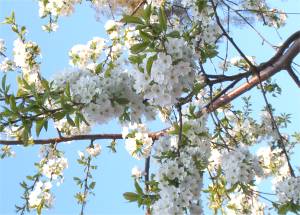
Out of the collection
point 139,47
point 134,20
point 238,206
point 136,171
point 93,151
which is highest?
point 93,151

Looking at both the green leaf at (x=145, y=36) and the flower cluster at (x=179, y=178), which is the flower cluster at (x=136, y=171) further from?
the green leaf at (x=145, y=36)

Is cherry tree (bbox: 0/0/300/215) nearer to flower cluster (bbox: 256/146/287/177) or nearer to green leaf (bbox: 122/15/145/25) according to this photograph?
green leaf (bbox: 122/15/145/25)

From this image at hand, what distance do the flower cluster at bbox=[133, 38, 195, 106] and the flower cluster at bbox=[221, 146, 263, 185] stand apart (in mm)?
767

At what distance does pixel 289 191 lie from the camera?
3033mm

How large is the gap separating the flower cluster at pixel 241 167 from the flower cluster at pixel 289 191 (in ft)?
0.79

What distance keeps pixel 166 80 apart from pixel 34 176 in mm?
3182

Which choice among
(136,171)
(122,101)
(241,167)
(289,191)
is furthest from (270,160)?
(122,101)

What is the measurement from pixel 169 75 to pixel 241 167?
38.6 inches

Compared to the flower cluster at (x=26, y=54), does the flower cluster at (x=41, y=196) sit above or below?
below

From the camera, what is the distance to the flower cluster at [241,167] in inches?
114

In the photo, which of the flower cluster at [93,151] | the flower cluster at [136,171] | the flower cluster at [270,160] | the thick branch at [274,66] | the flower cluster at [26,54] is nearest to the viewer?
the thick branch at [274,66]

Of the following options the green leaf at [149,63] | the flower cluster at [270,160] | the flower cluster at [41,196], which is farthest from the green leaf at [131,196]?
the flower cluster at [270,160]

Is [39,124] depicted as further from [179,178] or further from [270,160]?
[270,160]

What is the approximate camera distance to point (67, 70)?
276 cm
